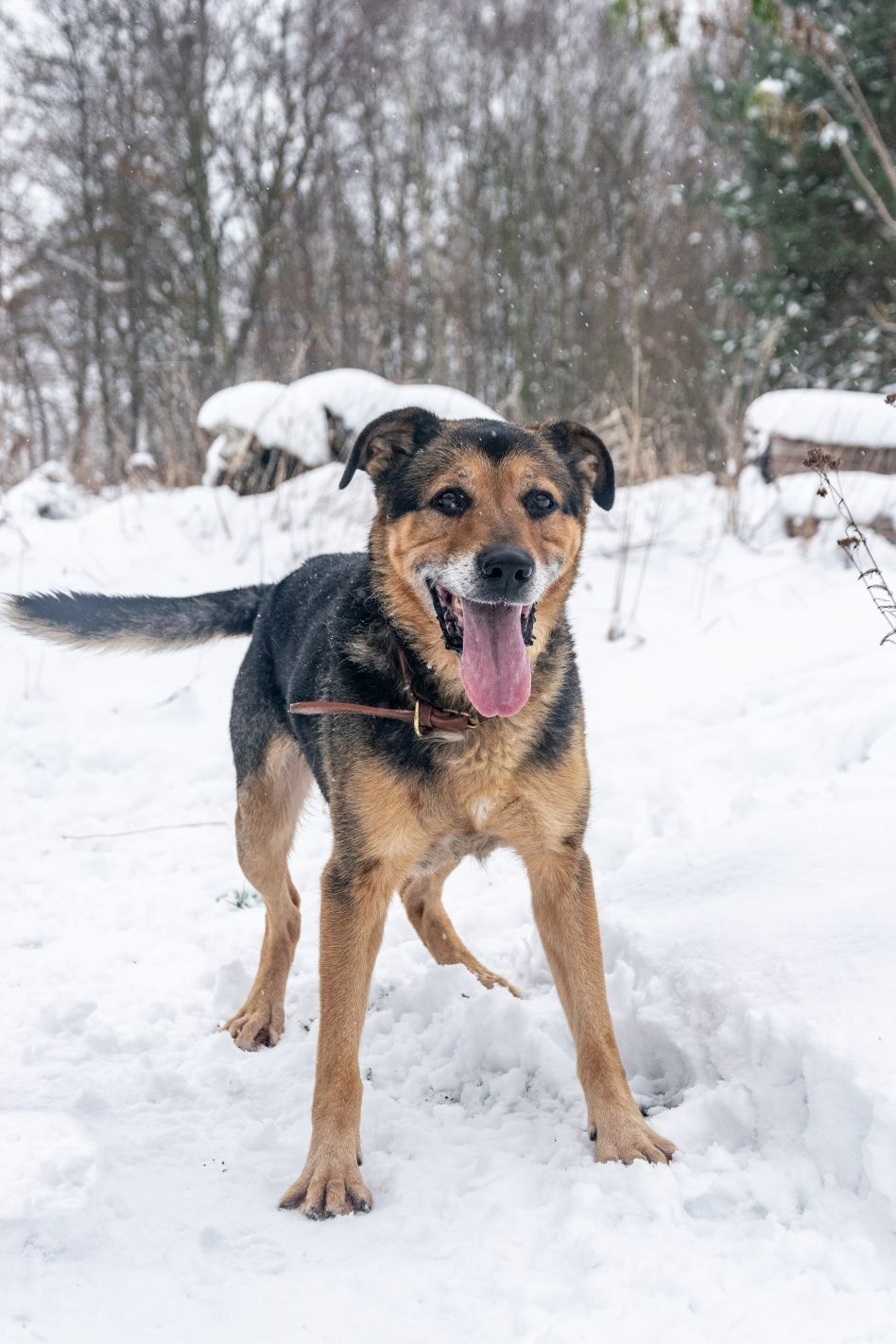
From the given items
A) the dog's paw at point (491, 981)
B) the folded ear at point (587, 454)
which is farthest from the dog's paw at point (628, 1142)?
the folded ear at point (587, 454)

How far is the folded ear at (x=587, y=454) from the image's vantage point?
3.45 meters

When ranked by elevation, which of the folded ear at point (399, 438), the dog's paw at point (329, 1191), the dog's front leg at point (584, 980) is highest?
the folded ear at point (399, 438)

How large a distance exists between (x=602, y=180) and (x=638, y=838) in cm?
1975

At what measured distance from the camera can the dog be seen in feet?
9.27

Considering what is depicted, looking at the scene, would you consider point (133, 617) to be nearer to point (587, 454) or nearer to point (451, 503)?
point (451, 503)

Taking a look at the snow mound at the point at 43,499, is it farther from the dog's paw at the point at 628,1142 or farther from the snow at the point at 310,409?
the dog's paw at the point at 628,1142

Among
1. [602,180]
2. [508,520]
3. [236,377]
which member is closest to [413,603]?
[508,520]

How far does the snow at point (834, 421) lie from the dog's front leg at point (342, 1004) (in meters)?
7.44

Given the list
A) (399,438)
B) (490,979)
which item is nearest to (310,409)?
(399,438)

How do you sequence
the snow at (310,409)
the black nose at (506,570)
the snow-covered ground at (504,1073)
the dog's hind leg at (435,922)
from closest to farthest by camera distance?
the snow-covered ground at (504,1073) → the black nose at (506,570) → the dog's hind leg at (435,922) → the snow at (310,409)

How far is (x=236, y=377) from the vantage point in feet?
62.3

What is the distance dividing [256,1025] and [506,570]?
1.92 metres

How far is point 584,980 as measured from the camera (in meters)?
3.02

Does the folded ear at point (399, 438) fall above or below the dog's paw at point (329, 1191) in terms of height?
above
